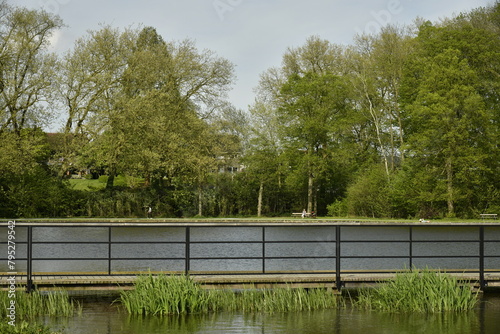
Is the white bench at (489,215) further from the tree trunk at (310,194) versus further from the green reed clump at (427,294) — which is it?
the green reed clump at (427,294)

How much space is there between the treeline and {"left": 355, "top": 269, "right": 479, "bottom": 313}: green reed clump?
3530 cm

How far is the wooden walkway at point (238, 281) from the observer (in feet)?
49.0

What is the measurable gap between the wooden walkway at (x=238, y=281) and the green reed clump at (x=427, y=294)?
3.99 feet

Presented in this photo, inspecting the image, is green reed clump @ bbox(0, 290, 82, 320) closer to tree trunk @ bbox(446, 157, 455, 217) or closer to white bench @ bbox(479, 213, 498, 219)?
white bench @ bbox(479, 213, 498, 219)

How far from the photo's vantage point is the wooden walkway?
14.9 m

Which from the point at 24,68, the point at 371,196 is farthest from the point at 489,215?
the point at 24,68

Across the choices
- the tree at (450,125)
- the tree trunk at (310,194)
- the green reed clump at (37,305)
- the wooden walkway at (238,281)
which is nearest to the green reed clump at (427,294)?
the wooden walkway at (238,281)

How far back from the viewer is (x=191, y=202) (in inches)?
2207

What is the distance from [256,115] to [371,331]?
46597mm

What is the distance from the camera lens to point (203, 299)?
45.1 ft

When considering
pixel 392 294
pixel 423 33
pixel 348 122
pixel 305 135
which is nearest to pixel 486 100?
pixel 423 33

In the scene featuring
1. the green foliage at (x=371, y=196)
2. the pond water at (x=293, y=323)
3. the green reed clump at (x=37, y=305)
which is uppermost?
the green foliage at (x=371, y=196)

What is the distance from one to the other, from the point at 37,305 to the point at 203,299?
3116 mm

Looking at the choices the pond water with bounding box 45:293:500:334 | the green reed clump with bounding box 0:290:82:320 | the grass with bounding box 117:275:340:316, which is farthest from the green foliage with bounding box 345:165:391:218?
the green reed clump with bounding box 0:290:82:320
